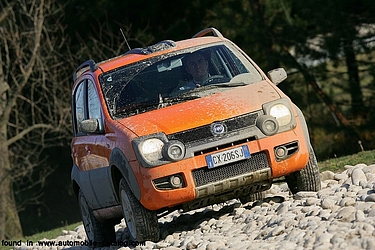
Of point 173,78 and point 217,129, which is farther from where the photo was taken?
point 173,78

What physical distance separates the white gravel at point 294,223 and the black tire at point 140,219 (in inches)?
4.6

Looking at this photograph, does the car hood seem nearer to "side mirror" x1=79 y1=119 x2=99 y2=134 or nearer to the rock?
"side mirror" x1=79 y1=119 x2=99 y2=134

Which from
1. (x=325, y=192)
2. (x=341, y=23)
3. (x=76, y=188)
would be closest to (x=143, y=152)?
(x=325, y=192)

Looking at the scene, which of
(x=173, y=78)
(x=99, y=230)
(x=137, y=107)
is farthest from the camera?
(x=99, y=230)

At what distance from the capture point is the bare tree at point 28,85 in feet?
85.2

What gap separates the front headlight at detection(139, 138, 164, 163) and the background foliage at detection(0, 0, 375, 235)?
14.9m

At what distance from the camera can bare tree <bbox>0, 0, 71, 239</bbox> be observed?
85.2 feet

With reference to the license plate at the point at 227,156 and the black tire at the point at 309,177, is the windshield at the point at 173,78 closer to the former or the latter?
the license plate at the point at 227,156

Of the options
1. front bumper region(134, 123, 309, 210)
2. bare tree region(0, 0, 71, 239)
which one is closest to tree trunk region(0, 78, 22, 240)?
bare tree region(0, 0, 71, 239)

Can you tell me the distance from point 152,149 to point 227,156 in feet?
2.27

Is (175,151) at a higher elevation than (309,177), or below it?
higher

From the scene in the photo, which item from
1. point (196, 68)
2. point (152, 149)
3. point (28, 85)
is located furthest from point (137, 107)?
point (28, 85)

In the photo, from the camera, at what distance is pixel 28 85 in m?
31.2

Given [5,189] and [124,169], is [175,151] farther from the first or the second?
[5,189]
